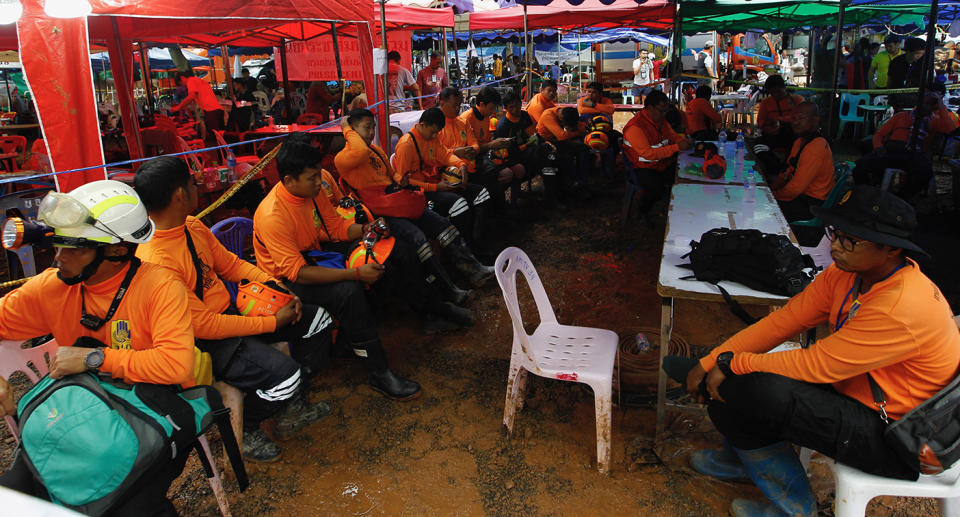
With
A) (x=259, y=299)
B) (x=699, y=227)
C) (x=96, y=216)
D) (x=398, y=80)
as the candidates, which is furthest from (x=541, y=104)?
(x=96, y=216)

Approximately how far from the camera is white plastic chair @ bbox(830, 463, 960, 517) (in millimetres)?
1948

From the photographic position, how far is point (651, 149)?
250 inches

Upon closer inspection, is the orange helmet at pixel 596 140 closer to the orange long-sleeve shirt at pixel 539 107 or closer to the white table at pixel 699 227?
the orange long-sleeve shirt at pixel 539 107

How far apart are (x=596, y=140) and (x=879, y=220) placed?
6468mm

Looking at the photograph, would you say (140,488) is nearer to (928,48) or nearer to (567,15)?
(928,48)

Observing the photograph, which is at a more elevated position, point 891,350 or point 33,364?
point 891,350

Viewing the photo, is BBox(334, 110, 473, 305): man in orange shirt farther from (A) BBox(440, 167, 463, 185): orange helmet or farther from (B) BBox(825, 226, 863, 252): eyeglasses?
(B) BBox(825, 226, 863, 252): eyeglasses

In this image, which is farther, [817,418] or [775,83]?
[775,83]

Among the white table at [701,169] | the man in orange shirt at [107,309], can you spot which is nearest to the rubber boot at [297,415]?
the man in orange shirt at [107,309]

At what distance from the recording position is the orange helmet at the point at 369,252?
3.42 m

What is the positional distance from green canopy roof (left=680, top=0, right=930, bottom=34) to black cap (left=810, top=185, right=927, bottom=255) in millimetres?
7535

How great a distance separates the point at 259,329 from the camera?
271 cm

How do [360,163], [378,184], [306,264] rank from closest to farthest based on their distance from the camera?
1. [306,264]
2. [360,163]
3. [378,184]

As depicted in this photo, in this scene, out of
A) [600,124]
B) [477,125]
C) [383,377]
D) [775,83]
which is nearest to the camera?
[383,377]
